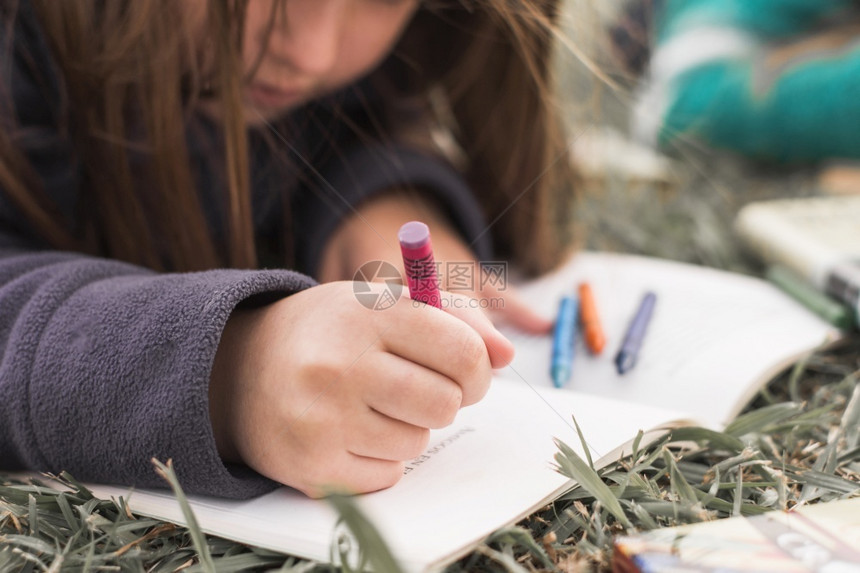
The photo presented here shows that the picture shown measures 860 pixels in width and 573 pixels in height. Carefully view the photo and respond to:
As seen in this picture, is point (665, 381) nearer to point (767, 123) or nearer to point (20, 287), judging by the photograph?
point (20, 287)

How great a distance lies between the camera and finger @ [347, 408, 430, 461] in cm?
30

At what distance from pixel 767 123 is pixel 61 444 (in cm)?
89

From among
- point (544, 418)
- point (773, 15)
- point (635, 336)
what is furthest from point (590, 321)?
point (773, 15)

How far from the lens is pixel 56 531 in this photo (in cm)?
31

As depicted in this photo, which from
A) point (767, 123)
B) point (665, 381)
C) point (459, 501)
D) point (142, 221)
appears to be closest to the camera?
point (459, 501)

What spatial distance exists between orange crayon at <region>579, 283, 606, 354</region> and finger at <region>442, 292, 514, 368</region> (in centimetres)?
16

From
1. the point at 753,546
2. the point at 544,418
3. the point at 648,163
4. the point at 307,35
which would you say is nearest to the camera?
the point at 753,546

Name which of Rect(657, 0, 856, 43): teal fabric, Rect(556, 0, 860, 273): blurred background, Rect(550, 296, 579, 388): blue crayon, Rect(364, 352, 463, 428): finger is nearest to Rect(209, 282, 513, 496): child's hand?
Rect(364, 352, 463, 428): finger

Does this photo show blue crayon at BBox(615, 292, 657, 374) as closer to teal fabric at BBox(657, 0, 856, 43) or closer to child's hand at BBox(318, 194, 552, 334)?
child's hand at BBox(318, 194, 552, 334)

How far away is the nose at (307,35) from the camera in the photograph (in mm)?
466

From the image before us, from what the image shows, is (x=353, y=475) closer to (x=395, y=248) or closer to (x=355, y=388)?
(x=355, y=388)

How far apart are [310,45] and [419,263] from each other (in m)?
0.25

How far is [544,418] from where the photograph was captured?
0.36m

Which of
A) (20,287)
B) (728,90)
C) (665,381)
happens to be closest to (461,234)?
(665,381)
